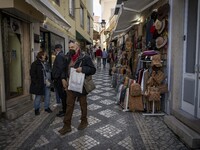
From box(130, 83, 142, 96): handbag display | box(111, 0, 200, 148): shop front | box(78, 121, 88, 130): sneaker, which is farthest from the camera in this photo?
box(130, 83, 142, 96): handbag display

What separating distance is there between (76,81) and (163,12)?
9.39 feet

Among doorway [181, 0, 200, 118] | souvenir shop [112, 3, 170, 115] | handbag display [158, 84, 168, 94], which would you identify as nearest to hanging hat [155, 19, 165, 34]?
souvenir shop [112, 3, 170, 115]

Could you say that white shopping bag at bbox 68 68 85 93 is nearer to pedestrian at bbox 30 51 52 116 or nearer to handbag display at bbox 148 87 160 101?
pedestrian at bbox 30 51 52 116

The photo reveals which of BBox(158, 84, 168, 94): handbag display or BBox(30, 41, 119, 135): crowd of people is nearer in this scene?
BBox(30, 41, 119, 135): crowd of people

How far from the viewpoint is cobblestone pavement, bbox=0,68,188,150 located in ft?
11.3

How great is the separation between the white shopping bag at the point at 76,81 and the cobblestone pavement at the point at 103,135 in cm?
89

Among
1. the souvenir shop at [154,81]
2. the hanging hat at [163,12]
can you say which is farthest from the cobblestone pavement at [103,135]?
the hanging hat at [163,12]

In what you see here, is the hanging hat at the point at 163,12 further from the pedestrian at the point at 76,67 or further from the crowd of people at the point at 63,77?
the pedestrian at the point at 76,67

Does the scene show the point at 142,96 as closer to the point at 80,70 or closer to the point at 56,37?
the point at 80,70

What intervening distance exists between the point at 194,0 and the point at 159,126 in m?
2.69

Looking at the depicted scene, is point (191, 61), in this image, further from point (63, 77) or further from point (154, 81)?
point (63, 77)

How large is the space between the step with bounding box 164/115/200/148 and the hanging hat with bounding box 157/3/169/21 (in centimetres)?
250

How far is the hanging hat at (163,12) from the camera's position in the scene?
192 inches

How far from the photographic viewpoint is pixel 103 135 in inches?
154
